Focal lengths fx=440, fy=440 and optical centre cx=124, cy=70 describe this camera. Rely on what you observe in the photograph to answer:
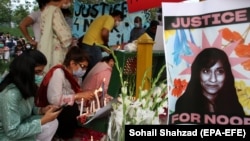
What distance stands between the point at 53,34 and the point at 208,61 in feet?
9.02

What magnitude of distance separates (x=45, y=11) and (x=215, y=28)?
2.80m

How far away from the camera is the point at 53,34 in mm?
4355

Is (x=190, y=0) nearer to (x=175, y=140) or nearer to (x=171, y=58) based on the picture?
(x=171, y=58)

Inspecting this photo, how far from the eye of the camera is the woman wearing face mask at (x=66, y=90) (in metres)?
3.63

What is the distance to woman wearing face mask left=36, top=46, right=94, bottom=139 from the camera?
11.9 feet

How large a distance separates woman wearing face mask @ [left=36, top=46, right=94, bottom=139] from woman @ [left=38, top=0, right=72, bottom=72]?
54cm

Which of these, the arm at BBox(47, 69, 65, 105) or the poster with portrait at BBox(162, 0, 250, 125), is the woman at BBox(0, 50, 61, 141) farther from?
the poster with portrait at BBox(162, 0, 250, 125)

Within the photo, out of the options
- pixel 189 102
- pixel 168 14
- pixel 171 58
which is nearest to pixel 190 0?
pixel 168 14

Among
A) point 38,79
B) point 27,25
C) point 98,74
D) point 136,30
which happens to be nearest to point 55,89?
point 38,79

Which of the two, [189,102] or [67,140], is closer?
[189,102]

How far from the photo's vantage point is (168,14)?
191 cm

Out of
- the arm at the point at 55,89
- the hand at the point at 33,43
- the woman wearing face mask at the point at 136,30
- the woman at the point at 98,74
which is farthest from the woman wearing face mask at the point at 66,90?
the woman wearing face mask at the point at 136,30

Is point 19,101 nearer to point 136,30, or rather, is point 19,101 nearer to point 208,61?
point 208,61

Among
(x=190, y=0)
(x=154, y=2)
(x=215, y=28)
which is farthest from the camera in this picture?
(x=154, y=2)
